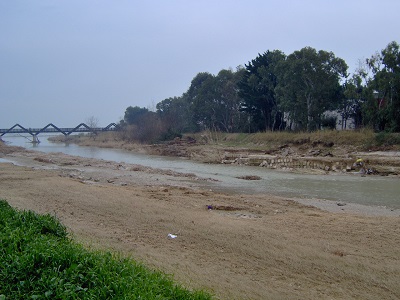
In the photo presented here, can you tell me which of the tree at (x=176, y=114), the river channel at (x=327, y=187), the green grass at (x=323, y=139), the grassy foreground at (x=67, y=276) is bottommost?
the river channel at (x=327, y=187)

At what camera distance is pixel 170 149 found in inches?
2036

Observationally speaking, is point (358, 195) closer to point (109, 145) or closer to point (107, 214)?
point (107, 214)

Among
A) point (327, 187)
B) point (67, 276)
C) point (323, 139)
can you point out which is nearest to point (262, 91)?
point (323, 139)

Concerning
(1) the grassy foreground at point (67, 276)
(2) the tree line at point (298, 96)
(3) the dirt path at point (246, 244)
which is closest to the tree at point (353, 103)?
(2) the tree line at point (298, 96)

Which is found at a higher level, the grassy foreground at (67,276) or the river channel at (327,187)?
the grassy foreground at (67,276)

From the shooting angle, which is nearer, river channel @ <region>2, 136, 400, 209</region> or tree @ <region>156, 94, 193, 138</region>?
river channel @ <region>2, 136, 400, 209</region>

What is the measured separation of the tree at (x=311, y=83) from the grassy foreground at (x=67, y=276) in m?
37.7

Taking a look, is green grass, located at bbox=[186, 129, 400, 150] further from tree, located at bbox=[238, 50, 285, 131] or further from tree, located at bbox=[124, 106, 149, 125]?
tree, located at bbox=[124, 106, 149, 125]

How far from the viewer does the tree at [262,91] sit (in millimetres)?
49406

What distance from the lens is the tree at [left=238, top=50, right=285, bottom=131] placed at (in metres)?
49.4

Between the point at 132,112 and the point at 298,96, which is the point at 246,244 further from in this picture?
the point at 132,112

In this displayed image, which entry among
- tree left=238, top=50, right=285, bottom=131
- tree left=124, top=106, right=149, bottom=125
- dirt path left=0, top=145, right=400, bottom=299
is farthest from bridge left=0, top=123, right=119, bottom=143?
dirt path left=0, top=145, right=400, bottom=299

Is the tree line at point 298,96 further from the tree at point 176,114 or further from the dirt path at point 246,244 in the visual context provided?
the dirt path at point 246,244

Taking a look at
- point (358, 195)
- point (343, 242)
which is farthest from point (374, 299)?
point (358, 195)
